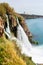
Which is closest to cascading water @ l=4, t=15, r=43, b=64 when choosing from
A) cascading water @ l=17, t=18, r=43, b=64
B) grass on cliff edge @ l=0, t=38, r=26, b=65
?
cascading water @ l=17, t=18, r=43, b=64

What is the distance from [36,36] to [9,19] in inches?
478

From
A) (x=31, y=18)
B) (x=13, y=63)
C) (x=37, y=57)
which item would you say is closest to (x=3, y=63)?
(x=13, y=63)

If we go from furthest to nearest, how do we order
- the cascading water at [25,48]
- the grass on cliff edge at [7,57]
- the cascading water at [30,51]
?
the cascading water at [30,51] → the cascading water at [25,48] → the grass on cliff edge at [7,57]

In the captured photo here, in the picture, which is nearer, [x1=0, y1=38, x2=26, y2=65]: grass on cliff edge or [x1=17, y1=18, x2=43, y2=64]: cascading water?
[x1=0, y1=38, x2=26, y2=65]: grass on cliff edge

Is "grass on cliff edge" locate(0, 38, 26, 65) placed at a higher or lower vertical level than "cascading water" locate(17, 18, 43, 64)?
higher

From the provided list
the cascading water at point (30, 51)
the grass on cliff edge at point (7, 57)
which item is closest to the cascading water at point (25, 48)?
the cascading water at point (30, 51)

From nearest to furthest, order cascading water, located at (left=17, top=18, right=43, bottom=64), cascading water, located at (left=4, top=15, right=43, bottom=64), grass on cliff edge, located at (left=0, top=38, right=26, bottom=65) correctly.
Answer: grass on cliff edge, located at (left=0, top=38, right=26, bottom=65)
cascading water, located at (left=4, top=15, right=43, bottom=64)
cascading water, located at (left=17, top=18, right=43, bottom=64)

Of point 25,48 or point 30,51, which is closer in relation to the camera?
point 25,48

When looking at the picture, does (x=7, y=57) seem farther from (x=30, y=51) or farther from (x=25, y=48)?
(x=30, y=51)

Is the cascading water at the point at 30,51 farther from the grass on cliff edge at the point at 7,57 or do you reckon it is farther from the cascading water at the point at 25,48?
the grass on cliff edge at the point at 7,57

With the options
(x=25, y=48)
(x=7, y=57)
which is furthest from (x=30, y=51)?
(x=7, y=57)

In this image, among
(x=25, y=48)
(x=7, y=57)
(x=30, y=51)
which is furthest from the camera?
(x=30, y=51)

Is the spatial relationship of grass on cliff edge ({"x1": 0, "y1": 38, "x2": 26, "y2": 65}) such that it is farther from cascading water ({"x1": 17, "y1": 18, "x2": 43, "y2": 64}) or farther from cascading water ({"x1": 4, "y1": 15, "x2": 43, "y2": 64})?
cascading water ({"x1": 17, "y1": 18, "x2": 43, "y2": 64})

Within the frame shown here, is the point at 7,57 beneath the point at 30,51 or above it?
above
